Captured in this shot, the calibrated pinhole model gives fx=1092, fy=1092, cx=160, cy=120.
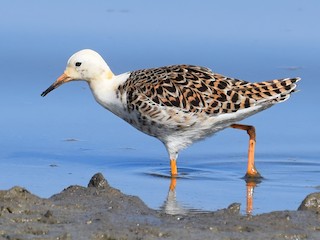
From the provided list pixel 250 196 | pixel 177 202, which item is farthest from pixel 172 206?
pixel 250 196

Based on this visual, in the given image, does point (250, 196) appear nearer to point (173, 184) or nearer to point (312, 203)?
point (173, 184)

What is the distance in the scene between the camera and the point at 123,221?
752cm

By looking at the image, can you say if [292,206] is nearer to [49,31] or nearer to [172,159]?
[172,159]

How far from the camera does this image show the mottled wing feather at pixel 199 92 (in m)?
10.3

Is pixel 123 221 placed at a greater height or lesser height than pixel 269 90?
lesser

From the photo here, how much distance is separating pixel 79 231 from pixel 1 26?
8027mm

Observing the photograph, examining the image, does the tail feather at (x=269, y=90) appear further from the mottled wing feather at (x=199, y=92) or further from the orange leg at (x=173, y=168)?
the orange leg at (x=173, y=168)

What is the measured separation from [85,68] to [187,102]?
1220 millimetres

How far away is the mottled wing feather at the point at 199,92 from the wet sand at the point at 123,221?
2130 millimetres

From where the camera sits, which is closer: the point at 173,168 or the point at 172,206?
the point at 172,206

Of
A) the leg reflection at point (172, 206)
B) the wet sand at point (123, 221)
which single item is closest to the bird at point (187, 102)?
the leg reflection at point (172, 206)

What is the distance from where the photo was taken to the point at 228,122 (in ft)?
34.4

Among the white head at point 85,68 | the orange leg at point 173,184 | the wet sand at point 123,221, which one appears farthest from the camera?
the white head at point 85,68

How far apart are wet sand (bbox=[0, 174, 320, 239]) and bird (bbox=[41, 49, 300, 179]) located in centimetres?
211
